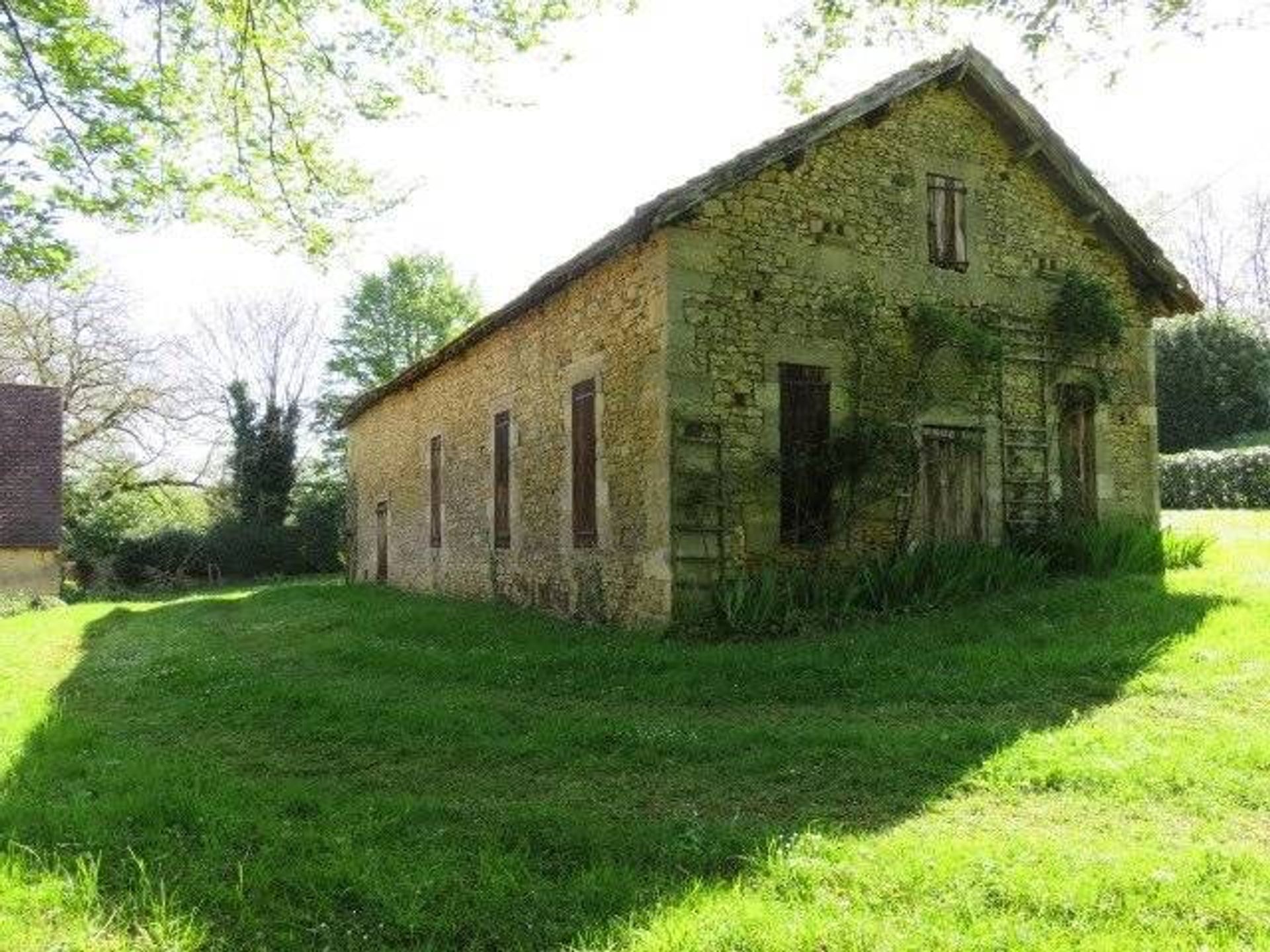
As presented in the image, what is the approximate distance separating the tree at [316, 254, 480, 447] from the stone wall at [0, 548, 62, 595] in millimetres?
16092

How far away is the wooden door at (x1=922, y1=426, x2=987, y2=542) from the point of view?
11.8m

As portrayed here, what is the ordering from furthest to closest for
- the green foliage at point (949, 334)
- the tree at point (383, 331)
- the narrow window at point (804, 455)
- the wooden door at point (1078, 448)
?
1. the tree at point (383, 331)
2. the wooden door at point (1078, 448)
3. the green foliage at point (949, 334)
4. the narrow window at point (804, 455)

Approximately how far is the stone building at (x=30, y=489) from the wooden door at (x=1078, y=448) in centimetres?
2438

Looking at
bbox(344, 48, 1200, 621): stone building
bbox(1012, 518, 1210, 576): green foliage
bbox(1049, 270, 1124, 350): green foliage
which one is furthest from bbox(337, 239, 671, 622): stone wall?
bbox(1049, 270, 1124, 350): green foliage

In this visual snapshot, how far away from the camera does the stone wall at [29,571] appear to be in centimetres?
2478

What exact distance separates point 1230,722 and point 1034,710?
3.98 ft

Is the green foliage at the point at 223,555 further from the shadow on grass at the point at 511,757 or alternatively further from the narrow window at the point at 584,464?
the narrow window at the point at 584,464

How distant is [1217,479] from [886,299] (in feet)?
47.8

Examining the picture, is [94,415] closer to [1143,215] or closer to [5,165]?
[5,165]

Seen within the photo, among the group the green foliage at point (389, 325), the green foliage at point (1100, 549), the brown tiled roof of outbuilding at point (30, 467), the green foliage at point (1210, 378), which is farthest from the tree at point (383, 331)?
the green foliage at point (1100, 549)

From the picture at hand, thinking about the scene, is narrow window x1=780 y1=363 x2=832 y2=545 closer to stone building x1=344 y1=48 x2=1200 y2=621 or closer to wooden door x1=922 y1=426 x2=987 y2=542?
stone building x1=344 y1=48 x2=1200 y2=621

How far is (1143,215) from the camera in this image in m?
35.0

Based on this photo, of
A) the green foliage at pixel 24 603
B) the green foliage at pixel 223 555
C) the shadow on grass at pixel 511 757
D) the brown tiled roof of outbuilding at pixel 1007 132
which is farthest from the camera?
the green foliage at pixel 223 555

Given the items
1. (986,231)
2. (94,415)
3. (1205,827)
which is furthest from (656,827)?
(94,415)
